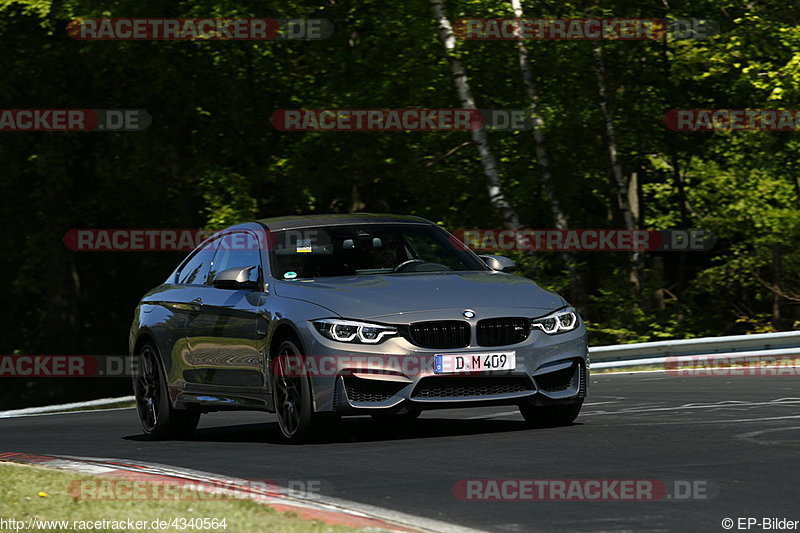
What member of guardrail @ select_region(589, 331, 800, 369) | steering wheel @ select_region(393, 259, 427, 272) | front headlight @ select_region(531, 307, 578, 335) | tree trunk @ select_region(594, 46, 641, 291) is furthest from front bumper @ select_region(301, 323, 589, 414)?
tree trunk @ select_region(594, 46, 641, 291)

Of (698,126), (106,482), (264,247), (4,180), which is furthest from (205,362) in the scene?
(4,180)

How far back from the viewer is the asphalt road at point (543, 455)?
715 centimetres

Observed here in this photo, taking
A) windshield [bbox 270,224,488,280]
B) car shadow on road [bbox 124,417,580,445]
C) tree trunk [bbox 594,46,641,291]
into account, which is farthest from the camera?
tree trunk [bbox 594,46,641,291]

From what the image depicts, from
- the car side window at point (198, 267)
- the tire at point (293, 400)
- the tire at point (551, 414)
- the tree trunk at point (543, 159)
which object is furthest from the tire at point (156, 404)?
the tree trunk at point (543, 159)

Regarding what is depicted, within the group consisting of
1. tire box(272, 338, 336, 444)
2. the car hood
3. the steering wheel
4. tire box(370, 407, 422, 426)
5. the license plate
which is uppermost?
the steering wheel

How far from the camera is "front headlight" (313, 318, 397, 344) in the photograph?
10.0 metres

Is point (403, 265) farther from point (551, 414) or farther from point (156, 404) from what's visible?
point (156, 404)

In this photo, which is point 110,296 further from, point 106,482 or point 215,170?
point 106,482

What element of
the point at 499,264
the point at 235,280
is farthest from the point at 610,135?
the point at 235,280

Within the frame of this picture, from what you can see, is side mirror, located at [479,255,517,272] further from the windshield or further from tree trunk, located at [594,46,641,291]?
tree trunk, located at [594,46,641,291]

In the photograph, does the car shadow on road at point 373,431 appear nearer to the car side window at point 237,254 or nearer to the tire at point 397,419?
the tire at point 397,419

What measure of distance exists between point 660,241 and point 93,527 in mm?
24663

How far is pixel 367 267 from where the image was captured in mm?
11414

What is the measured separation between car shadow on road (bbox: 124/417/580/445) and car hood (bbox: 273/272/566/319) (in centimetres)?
90
